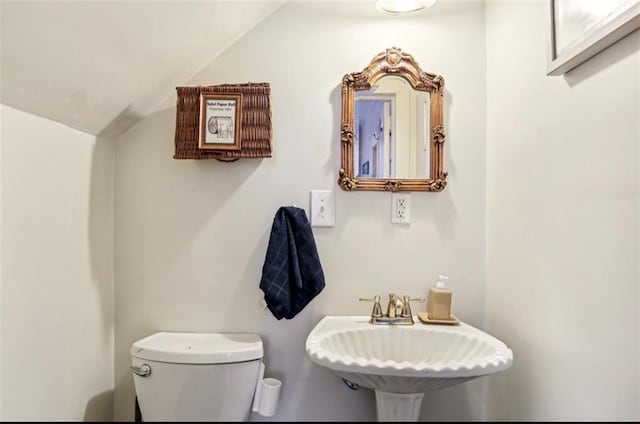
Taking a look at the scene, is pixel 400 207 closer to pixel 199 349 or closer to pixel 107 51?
pixel 199 349

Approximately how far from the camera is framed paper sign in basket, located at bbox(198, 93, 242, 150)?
1.20m

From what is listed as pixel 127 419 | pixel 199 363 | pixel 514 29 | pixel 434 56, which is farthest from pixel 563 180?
pixel 127 419

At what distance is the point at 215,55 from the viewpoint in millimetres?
1282

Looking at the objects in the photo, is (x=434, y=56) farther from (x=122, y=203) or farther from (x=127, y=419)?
(x=127, y=419)

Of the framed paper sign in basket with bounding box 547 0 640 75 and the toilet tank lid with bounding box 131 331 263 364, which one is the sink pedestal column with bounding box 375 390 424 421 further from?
the framed paper sign in basket with bounding box 547 0 640 75

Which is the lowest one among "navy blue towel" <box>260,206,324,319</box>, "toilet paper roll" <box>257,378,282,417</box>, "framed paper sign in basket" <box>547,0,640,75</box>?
"toilet paper roll" <box>257,378,282,417</box>

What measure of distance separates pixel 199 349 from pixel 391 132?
3.26ft

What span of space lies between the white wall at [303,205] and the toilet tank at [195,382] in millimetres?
173

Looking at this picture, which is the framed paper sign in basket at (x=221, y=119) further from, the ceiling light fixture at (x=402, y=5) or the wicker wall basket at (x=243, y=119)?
the ceiling light fixture at (x=402, y=5)

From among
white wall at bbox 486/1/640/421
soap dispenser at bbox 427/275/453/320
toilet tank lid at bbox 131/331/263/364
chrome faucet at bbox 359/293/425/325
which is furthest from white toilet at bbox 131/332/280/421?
white wall at bbox 486/1/640/421

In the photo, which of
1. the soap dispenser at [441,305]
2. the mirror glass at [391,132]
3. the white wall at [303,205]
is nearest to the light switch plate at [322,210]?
the white wall at [303,205]

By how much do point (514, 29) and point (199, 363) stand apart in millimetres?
1479

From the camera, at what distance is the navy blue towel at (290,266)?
1157 mm

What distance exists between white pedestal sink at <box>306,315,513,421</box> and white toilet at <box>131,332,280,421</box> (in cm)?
26
